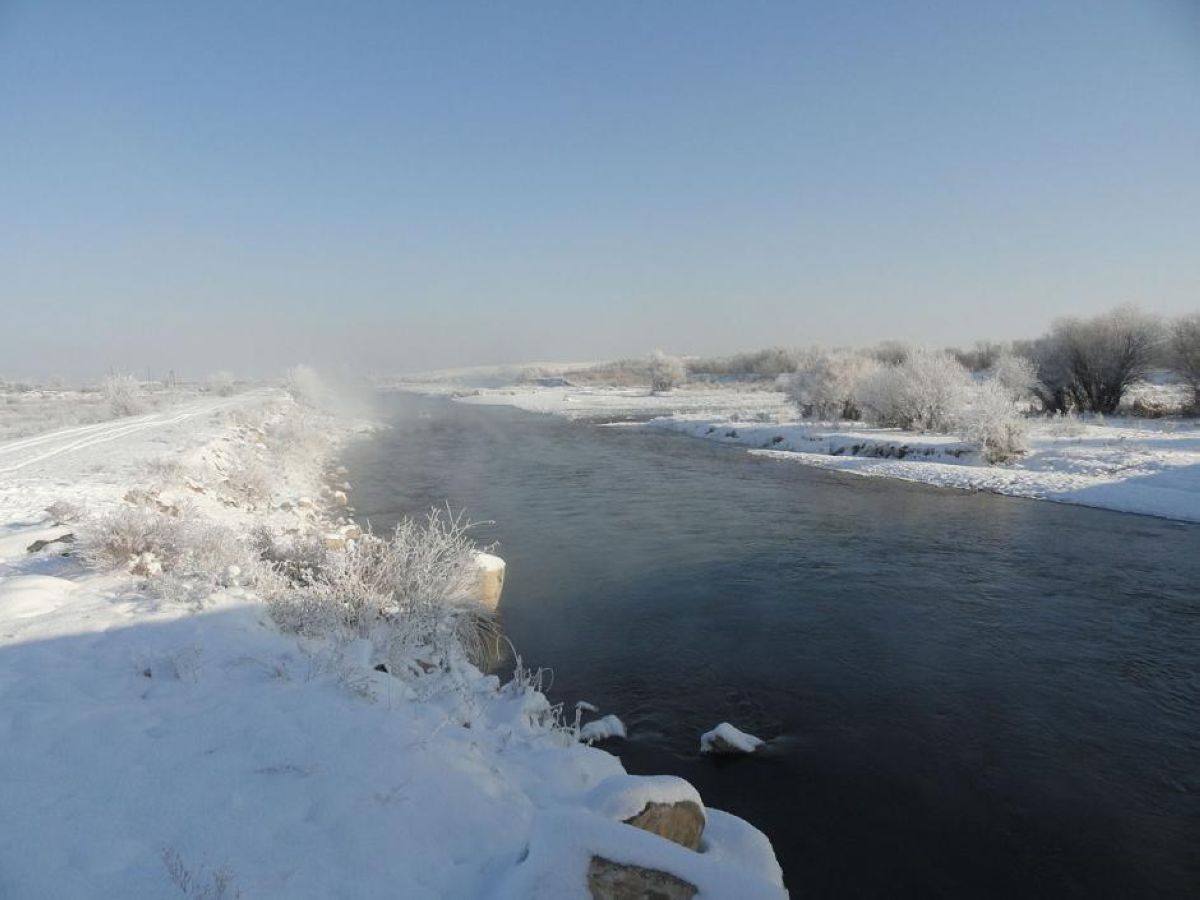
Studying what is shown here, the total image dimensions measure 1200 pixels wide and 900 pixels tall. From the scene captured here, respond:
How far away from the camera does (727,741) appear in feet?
22.1

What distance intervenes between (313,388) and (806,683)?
206ft

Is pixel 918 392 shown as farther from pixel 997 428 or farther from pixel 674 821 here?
pixel 674 821

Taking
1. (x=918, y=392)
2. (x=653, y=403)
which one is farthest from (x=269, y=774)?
(x=653, y=403)

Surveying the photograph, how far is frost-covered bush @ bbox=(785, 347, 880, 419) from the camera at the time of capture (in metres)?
35.6

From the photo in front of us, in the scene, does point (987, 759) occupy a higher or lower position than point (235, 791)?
lower

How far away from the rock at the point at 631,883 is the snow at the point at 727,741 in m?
3.88

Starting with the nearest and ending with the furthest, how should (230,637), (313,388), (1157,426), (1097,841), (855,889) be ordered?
(855,889) < (1097,841) < (230,637) < (1157,426) < (313,388)

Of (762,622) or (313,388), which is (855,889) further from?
(313,388)

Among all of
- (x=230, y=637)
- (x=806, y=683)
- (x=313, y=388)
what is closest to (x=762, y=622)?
(x=806, y=683)

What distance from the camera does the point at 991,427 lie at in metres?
23.2

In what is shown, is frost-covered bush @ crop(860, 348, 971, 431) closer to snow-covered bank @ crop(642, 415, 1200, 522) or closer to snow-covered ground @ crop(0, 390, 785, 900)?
snow-covered bank @ crop(642, 415, 1200, 522)

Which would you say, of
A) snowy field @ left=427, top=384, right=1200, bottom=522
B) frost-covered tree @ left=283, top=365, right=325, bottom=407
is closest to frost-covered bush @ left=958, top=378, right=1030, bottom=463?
snowy field @ left=427, top=384, right=1200, bottom=522

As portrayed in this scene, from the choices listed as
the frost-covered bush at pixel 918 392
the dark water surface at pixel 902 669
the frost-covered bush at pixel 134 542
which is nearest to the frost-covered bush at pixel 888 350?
the frost-covered bush at pixel 918 392

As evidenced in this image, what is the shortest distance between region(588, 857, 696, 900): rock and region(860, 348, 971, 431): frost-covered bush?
29.5 meters
